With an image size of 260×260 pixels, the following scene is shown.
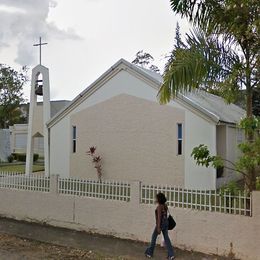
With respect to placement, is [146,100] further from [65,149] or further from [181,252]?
[181,252]

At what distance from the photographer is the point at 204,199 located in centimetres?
853

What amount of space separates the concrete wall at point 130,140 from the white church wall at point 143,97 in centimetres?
26

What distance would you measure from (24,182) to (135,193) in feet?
13.5

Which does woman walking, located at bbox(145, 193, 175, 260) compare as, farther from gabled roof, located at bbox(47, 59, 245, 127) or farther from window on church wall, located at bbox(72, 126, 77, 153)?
window on church wall, located at bbox(72, 126, 77, 153)

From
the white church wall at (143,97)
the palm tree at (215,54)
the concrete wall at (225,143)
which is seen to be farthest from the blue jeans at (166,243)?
the concrete wall at (225,143)

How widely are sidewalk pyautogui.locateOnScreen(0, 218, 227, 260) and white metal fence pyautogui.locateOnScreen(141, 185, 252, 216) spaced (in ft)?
3.19

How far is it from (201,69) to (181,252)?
386cm

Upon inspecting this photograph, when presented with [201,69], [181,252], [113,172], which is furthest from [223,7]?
[113,172]

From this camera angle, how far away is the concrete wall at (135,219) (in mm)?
7915

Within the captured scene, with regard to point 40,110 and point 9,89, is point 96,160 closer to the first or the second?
point 40,110

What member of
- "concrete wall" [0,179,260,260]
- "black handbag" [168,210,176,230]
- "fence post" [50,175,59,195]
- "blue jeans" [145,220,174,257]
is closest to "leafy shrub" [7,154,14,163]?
"concrete wall" [0,179,260,260]

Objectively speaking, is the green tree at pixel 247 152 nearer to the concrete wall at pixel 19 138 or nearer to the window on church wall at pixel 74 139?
the window on church wall at pixel 74 139

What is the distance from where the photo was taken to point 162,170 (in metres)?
16.4

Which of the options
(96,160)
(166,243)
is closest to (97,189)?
(166,243)
